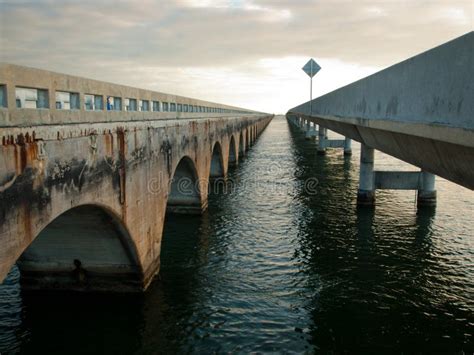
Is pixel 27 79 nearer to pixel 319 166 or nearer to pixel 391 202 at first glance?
pixel 391 202

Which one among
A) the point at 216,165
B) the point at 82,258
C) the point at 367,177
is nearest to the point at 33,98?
the point at 82,258

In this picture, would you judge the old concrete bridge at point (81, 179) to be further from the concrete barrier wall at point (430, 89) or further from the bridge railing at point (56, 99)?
the concrete barrier wall at point (430, 89)

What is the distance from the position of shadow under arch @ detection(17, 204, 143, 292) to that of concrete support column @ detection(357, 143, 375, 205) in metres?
17.6

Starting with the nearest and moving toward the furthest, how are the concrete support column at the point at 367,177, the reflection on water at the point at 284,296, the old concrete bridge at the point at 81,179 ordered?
1. the old concrete bridge at the point at 81,179
2. the reflection on water at the point at 284,296
3. the concrete support column at the point at 367,177

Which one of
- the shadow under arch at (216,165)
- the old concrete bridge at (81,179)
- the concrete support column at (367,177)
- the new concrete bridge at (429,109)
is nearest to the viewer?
the old concrete bridge at (81,179)

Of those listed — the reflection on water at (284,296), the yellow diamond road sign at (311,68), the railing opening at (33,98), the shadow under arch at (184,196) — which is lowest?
the reflection on water at (284,296)

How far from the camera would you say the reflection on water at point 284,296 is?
38.8ft

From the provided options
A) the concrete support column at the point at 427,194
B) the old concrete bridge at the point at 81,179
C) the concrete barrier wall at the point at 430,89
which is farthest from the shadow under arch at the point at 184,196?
the concrete support column at the point at 427,194

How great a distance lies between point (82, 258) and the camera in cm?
1338

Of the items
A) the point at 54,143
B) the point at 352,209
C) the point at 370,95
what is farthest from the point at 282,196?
the point at 54,143

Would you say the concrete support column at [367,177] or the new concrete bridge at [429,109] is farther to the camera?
the concrete support column at [367,177]

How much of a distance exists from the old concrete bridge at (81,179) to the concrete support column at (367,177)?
42.3ft

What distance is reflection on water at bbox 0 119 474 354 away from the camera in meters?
11.8

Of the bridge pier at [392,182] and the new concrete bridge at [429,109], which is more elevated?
the new concrete bridge at [429,109]
